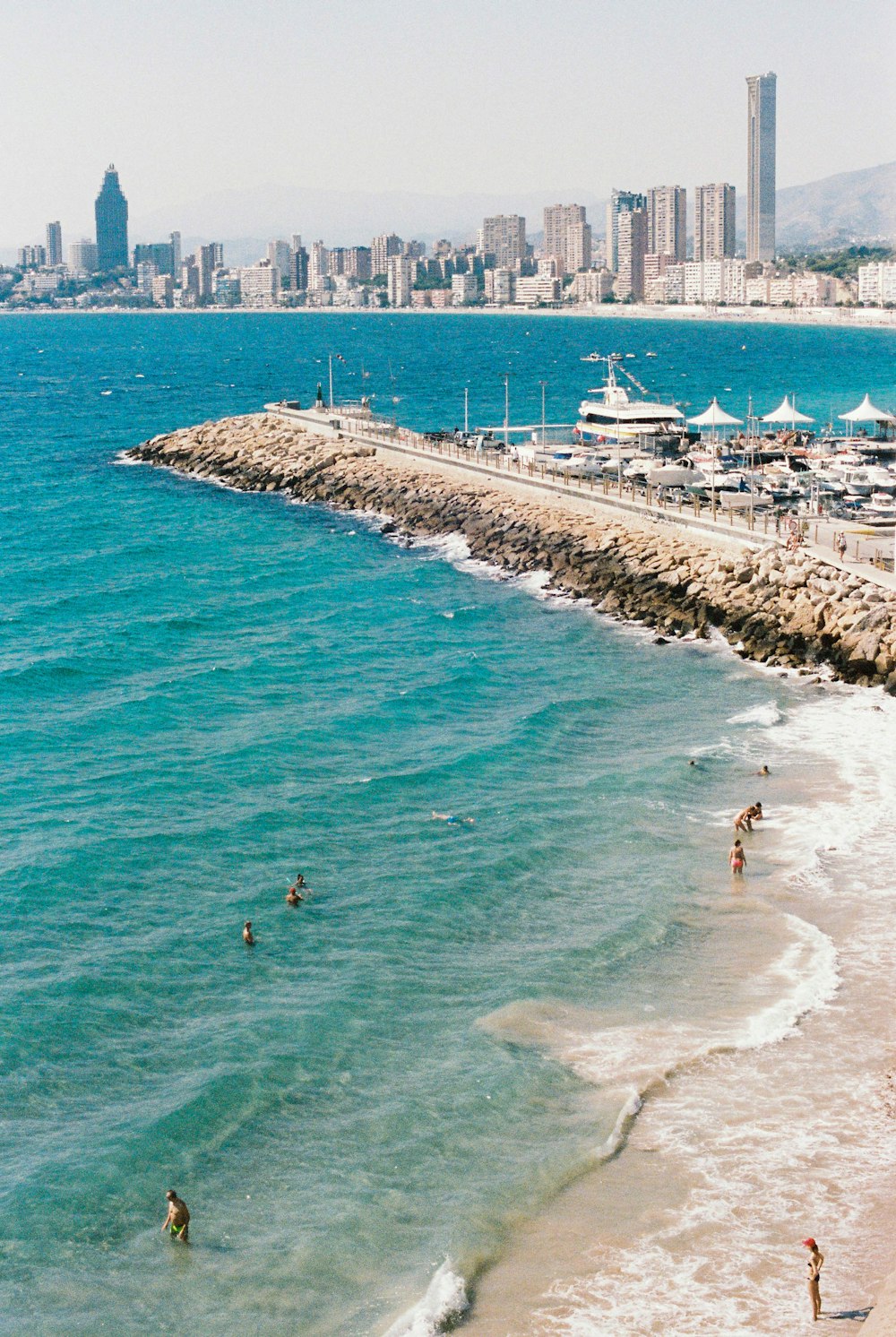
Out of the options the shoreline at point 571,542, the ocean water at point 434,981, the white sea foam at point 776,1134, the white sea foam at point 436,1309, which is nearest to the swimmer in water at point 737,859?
the ocean water at point 434,981

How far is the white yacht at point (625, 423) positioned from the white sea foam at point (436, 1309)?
54306 mm

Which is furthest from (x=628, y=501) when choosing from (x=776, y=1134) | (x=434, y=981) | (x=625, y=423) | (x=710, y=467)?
(x=776, y=1134)

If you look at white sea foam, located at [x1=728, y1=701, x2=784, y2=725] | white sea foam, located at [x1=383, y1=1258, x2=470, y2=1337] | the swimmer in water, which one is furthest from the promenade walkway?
white sea foam, located at [x1=383, y1=1258, x2=470, y2=1337]

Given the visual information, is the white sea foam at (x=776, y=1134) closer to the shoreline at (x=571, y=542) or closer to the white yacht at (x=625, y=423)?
the shoreline at (x=571, y=542)

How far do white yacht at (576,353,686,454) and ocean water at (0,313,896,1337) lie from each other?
26.6 metres

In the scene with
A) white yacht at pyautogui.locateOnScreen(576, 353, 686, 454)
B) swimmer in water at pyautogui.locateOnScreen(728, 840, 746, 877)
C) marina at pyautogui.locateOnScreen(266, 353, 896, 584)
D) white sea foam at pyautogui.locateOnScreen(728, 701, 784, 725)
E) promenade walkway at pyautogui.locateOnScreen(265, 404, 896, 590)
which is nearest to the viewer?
swimmer in water at pyautogui.locateOnScreen(728, 840, 746, 877)

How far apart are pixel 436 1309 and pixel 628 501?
4323 cm

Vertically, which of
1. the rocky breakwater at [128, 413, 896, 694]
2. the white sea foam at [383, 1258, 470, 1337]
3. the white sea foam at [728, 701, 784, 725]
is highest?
the rocky breakwater at [128, 413, 896, 694]

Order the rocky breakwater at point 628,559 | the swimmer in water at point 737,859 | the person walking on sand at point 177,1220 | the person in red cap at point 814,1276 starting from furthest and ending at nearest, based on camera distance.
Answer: the rocky breakwater at point 628,559 < the swimmer in water at point 737,859 < the person walking on sand at point 177,1220 < the person in red cap at point 814,1276

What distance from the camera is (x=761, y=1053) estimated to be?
21.7 meters

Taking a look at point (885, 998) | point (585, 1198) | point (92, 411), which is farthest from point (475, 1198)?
point (92, 411)

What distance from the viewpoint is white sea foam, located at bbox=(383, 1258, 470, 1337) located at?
16.5 m

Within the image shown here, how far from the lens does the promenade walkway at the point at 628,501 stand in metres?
48.1

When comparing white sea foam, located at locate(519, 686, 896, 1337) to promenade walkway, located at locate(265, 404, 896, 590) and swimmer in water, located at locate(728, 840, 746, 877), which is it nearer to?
swimmer in water, located at locate(728, 840, 746, 877)
